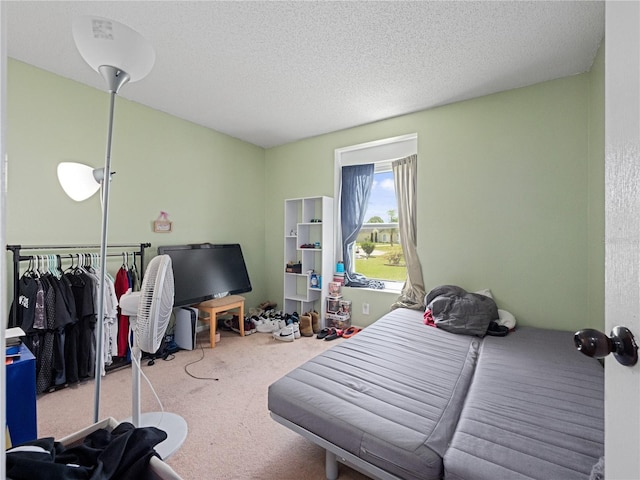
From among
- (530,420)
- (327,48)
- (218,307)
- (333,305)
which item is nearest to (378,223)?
(333,305)

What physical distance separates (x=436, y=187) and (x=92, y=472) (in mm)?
3106

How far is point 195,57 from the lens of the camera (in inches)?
83.8

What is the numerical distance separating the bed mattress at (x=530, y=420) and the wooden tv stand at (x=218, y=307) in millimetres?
2490

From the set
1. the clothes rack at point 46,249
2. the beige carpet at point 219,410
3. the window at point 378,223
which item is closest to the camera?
the beige carpet at point 219,410

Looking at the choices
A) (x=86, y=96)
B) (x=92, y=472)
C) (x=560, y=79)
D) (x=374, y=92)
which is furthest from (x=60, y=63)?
(x=560, y=79)

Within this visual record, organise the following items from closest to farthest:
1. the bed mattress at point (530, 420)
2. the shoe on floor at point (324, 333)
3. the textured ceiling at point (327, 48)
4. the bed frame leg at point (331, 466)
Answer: the bed mattress at point (530, 420)
the bed frame leg at point (331, 466)
the textured ceiling at point (327, 48)
the shoe on floor at point (324, 333)

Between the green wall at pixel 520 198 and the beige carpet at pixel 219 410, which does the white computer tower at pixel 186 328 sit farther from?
the green wall at pixel 520 198

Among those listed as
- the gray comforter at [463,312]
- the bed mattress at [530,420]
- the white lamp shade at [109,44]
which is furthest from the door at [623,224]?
the gray comforter at [463,312]

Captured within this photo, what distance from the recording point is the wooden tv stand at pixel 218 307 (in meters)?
2.99

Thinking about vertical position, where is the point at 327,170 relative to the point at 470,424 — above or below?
above

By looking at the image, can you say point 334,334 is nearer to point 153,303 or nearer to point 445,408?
point 445,408

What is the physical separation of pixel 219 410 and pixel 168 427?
1.03 ft

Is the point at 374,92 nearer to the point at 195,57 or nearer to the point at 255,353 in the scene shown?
the point at 195,57

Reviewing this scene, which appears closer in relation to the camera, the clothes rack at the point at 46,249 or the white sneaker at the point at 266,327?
the clothes rack at the point at 46,249
